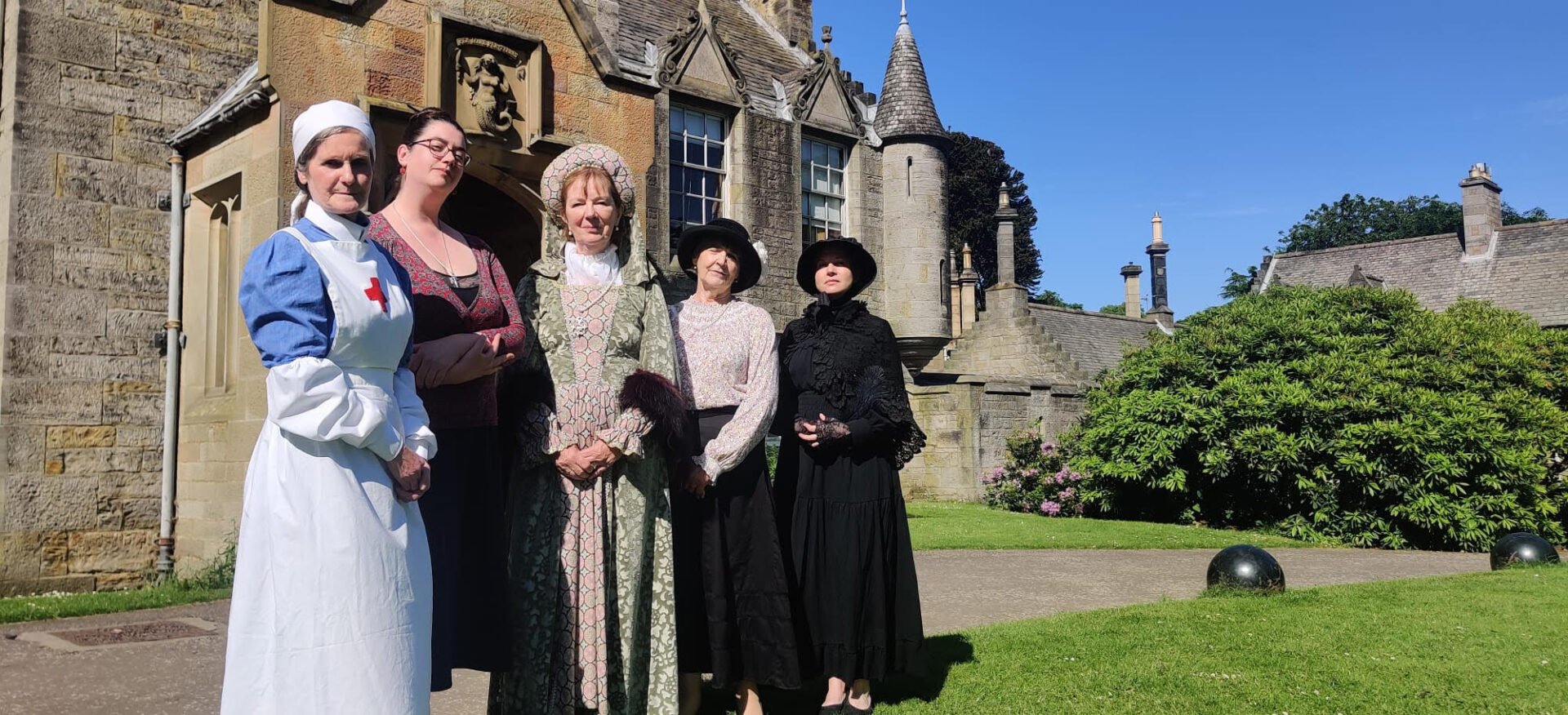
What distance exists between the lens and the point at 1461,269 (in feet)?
110

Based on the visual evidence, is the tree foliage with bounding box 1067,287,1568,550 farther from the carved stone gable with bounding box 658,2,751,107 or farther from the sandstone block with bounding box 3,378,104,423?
the sandstone block with bounding box 3,378,104,423

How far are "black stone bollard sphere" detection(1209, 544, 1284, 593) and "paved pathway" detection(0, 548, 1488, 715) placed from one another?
0.55 metres

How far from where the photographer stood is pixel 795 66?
60.7 feet

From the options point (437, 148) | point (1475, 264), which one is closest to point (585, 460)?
point (437, 148)

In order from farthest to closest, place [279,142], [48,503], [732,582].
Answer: [48,503] < [279,142] < [732,582]

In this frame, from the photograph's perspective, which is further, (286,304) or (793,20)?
(793,20)

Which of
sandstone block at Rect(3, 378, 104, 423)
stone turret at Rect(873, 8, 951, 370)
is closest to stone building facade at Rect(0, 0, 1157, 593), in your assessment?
sandstone block at Rect(3, 378, 104, 423)

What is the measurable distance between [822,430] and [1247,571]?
14.5 ft

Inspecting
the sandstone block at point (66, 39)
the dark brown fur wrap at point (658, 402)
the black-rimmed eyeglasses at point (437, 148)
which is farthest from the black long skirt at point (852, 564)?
the sandstone block at point (66, 39)

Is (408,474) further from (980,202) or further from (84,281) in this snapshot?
(980,202)

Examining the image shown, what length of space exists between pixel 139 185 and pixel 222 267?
1018 millimetres

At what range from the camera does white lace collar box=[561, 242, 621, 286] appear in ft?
13.4

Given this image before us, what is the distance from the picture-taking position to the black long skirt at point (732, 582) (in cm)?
439

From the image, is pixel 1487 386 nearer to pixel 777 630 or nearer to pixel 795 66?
pixel 795 66
